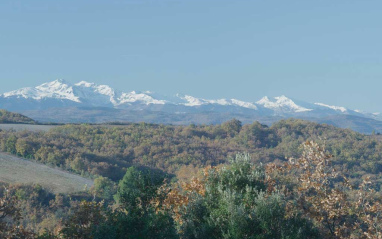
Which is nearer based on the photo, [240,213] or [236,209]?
[240,213]

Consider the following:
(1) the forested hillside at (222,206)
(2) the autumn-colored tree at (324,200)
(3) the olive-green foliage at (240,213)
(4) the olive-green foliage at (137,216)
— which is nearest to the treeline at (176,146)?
(1) the forested hillside at (222,206)

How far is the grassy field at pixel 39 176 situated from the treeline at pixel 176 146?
11.0 ft

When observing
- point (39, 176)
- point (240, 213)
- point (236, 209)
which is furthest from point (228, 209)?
point (39, 176)

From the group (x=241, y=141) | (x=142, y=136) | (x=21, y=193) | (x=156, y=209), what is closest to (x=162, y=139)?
(x=142, y=136)

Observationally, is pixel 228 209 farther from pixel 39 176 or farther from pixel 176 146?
pixel 176 146

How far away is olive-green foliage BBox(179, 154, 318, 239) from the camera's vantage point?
14203mm

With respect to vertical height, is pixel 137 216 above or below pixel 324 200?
below

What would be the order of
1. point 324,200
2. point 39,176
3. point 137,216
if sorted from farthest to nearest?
point 39,176
point 324,200
point 137,216

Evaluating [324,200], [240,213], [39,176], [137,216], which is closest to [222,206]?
[240,213]

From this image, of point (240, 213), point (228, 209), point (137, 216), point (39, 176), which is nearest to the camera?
point (240, 213)

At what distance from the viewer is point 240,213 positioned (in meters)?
14.1

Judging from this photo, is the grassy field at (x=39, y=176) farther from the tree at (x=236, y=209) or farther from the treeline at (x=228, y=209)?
the tree at (x=236, y=209)

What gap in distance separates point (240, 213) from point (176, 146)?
52311mm

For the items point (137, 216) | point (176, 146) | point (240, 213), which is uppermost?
point (240, 213)
